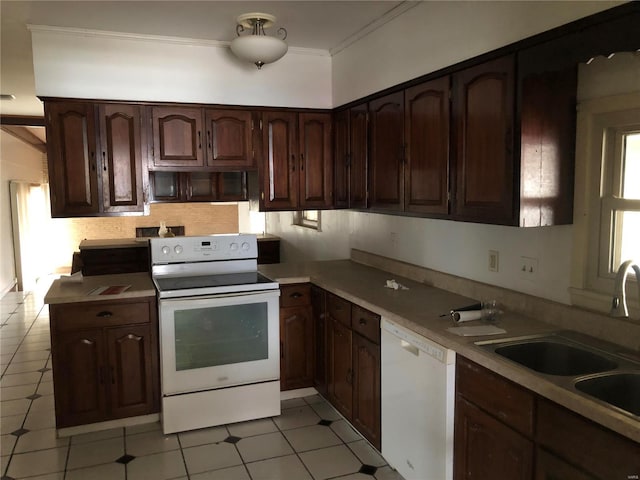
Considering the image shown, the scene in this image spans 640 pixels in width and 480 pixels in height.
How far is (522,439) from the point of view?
1.71 meters

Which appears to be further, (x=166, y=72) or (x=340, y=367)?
(x=166, y=72)

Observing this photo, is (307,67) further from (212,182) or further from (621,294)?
(621,294)

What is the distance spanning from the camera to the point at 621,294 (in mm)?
1771

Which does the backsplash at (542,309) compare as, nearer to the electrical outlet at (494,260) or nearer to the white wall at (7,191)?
the electrical outlet at (494,260)

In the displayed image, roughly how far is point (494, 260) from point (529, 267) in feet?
0.77

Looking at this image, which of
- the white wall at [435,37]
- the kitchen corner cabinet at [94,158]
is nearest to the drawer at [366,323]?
the white wall at [435,37]

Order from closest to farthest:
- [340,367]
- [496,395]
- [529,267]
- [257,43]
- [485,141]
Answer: [496,395]
[485,141]
[529,267]
[257,43]
[340,367]

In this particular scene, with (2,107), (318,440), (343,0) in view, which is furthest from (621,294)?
(2,107)

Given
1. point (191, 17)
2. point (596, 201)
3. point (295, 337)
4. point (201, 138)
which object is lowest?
point (295, 337)

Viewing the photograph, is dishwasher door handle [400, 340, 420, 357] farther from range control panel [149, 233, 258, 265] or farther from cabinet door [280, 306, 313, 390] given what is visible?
range control panel [149, 233, 258, 265]

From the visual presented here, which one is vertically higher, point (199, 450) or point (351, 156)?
point (351, 156)

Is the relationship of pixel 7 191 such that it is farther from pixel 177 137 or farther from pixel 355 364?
pixel 355 364

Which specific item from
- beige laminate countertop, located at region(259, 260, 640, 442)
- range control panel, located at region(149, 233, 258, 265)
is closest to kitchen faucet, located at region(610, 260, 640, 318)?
beige laminate countertop, located at region(259, 260, 640, 442)

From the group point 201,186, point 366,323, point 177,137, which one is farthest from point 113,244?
point 366,323
